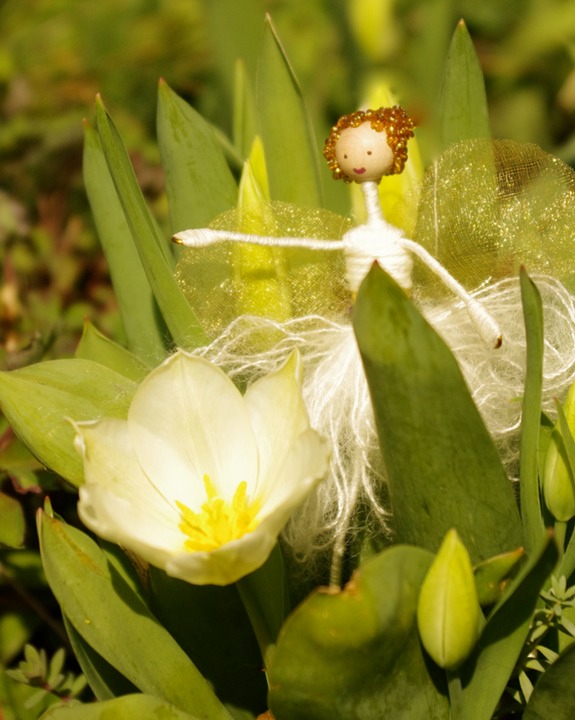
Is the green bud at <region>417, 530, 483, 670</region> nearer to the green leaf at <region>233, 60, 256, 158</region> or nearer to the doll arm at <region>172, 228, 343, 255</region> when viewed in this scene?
the doll arm at <region>172, 228, 343, 255</region>

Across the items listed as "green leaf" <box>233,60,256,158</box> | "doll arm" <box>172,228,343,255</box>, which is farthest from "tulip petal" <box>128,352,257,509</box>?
"green leaf" <box>233,60,256,158</box>

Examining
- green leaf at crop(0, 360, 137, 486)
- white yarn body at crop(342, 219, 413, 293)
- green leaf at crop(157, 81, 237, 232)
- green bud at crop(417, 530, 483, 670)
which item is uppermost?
green leaf at crop(157, 81, 237, 232)

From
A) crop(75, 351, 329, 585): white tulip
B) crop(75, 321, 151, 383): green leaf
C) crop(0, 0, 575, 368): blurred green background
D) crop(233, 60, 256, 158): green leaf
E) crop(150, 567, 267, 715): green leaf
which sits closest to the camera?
crop(75, 351, 329, 585): white tulip

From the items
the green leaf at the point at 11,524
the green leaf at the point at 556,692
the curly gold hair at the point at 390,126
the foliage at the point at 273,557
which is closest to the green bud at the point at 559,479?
the foliage at the point at 273,557

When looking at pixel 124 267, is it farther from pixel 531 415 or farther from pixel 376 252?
pixel 531 415

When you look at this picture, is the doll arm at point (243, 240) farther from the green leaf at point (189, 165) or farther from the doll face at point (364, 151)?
the green leaf at point (189, 165)

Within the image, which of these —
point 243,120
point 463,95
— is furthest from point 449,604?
point 243,120

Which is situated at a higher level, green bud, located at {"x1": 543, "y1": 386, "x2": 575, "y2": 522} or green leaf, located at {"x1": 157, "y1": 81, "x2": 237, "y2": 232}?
green leaf, located at {"x1": 157, "y1": 81, "x2": 237, "y2": 232}
